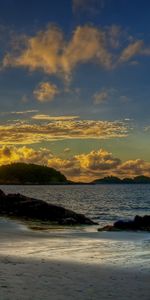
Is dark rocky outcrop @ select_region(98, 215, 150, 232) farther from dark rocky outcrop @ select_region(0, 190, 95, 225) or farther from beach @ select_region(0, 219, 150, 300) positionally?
beach @ select_region(0, 219, 150, 300)

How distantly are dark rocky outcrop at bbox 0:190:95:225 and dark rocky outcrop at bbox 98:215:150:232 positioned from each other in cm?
630

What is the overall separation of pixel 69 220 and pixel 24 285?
2999cm

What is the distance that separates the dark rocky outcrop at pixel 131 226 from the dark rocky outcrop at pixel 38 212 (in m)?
6.30

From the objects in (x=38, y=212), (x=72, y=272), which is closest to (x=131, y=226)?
(x=38, y=212)

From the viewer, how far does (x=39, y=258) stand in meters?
17.2

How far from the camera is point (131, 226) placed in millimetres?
36188

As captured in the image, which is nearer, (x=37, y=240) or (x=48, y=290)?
(x=48, y=290)

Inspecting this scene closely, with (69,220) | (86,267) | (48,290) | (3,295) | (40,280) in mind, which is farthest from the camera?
(69,220)

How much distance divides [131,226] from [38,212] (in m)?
13.4

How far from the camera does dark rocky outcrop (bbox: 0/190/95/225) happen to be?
42.4 m

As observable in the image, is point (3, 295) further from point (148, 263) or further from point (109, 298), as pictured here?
point (148, 263)

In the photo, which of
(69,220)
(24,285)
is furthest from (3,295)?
(69,220)

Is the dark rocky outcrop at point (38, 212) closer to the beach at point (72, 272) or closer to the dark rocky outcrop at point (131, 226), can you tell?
Result: the dark rocky outcrop at point (131, 226)

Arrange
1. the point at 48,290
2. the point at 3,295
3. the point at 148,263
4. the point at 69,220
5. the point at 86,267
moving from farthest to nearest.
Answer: the point at 69,220 < the point at 148,263 < the point at 86,267 < the point at 48,290 < the point at 3,295
